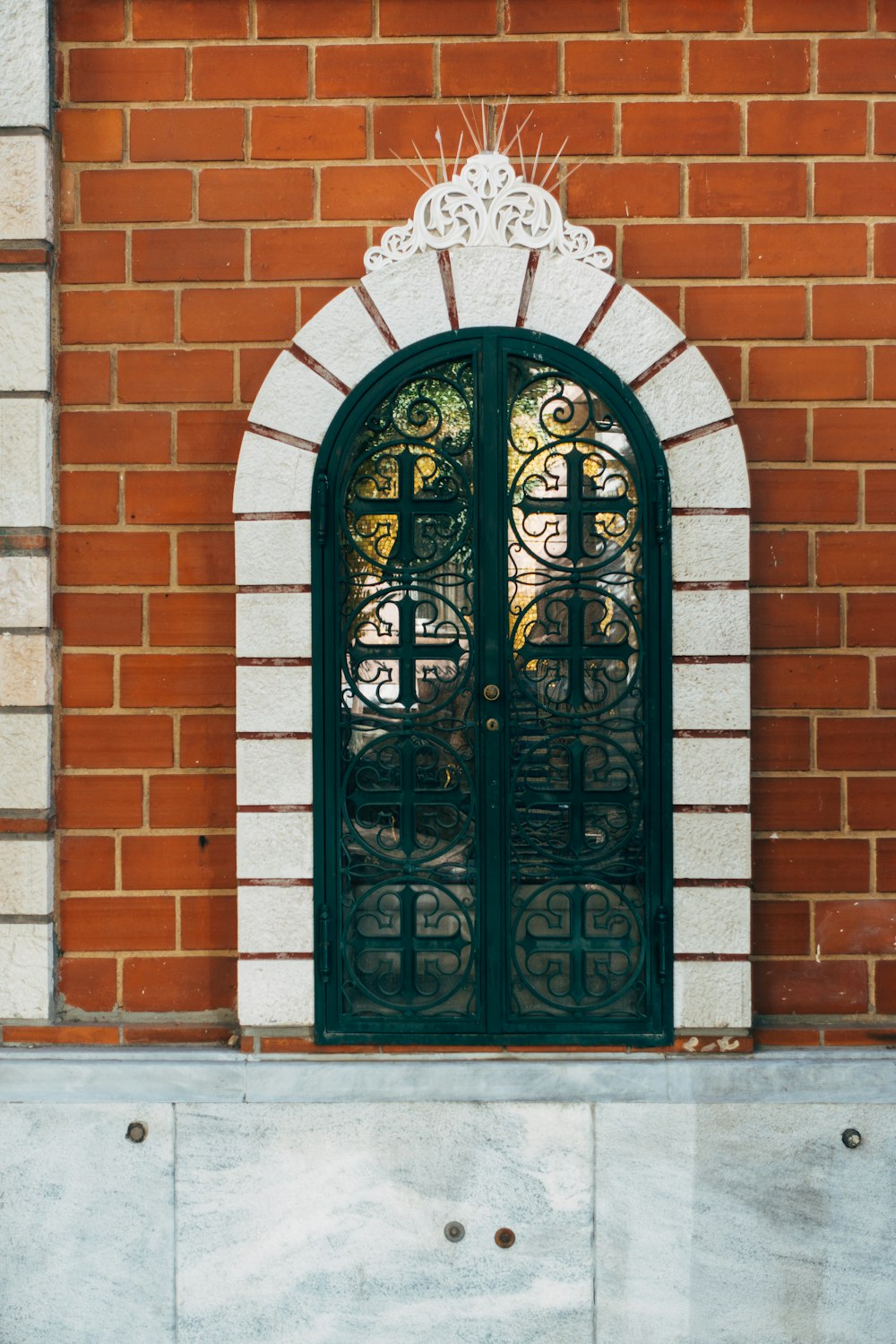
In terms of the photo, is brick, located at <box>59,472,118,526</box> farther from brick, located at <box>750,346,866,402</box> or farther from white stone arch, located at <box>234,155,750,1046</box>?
brick, located at <box>750,346,866,402</box>

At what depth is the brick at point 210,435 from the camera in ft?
11.0

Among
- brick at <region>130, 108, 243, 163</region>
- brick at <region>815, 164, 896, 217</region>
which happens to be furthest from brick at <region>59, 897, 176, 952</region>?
brick at <region>815, 164, 896, 217</region>

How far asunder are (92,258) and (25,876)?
6.28 ft

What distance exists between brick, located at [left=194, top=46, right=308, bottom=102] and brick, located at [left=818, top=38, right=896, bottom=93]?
5.19 ft

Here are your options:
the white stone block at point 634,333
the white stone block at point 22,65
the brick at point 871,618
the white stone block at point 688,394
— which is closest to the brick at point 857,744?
the brick at point 871,618

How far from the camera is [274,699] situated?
3260 mm

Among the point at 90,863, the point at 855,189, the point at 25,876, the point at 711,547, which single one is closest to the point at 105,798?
the point at 90,863

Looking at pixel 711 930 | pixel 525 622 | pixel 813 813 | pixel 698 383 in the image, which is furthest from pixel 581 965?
pixel 698 383

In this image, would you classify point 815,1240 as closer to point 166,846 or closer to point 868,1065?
point 868,1065

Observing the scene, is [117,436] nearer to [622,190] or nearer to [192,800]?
[192,800]

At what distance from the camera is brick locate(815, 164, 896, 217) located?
3311 mm

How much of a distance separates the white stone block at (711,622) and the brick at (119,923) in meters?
1.77

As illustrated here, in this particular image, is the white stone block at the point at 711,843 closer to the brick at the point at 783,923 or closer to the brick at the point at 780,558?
the brick at the point at 783,923

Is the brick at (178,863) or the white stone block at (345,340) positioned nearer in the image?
the white stone block at (345,340)
